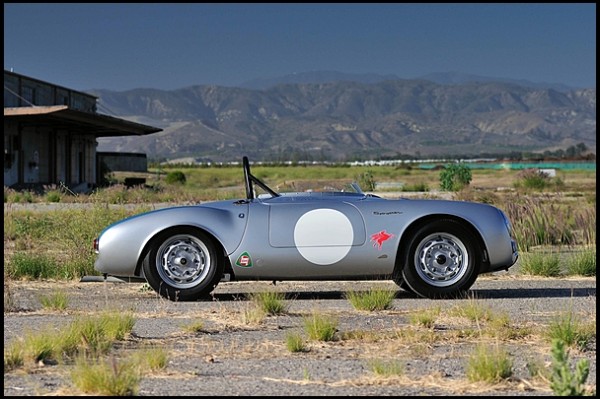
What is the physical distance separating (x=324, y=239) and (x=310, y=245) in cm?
16

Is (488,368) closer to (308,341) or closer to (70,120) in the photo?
(308,341)

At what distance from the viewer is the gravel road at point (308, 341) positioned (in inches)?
240

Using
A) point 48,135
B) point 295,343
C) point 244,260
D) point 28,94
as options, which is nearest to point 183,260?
point 244,260

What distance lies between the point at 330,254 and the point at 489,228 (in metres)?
1.75

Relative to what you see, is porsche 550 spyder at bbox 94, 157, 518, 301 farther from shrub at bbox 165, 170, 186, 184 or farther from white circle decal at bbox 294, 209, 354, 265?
shrub at bbox 165, 170, 186, 184

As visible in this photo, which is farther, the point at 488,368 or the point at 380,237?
the point at 380,237

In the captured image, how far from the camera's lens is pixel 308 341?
7.77 m

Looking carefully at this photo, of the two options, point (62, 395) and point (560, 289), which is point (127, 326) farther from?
point (560, 289)

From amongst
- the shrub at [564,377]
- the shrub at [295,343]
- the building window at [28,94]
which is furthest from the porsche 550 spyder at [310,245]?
the building window at [28,94]

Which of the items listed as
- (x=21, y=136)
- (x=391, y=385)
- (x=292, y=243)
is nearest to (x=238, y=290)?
(x=292, y=243)

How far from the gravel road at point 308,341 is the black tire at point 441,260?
190mm

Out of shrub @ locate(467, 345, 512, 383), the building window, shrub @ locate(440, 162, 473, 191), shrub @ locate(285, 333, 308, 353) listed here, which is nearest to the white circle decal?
Result: shrub @ locate(285, 333, 308, 353)

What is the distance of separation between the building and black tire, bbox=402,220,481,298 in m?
32.4

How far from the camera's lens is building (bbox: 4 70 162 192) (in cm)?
4338
